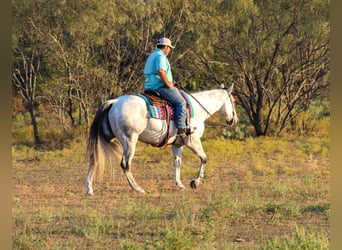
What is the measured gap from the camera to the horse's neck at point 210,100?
382 inches

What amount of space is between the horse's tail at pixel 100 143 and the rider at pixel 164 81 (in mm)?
820

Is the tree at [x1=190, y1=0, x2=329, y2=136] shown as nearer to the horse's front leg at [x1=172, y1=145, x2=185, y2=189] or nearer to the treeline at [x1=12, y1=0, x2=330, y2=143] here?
the treeline at [x1=12, y1=0, x2=330, y2=143]

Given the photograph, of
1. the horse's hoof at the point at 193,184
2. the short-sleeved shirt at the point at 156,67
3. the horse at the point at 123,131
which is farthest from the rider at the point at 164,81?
the horse's hoof at the point at 193,184

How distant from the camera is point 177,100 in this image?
870 cm

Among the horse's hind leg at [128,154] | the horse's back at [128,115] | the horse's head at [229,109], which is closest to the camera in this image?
the horse's back at [128,115]

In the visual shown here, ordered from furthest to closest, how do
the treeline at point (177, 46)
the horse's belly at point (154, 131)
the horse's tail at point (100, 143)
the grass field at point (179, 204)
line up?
the treeline at point (177, 46) → the horse's belly at point (154, 131) → the horse's tail at point (100, 143) → the grass field at point (179, 204)

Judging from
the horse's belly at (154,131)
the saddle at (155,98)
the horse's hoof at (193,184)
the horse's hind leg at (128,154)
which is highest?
the saddle at (155,98)

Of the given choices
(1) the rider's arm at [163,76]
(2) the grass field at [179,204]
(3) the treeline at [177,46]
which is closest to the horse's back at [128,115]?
(1) the rider's arm at [163,76]

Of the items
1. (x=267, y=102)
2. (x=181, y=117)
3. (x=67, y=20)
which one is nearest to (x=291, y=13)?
(x=267, y=102)

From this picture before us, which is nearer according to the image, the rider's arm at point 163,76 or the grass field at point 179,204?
the grass field at point 179,204

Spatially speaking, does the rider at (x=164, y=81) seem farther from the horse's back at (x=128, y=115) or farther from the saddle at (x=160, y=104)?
the horse's back at (x=128, y=115)

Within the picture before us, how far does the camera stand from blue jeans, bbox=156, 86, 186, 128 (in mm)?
8688

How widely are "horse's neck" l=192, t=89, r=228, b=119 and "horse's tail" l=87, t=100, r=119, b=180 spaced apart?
5.79 feet

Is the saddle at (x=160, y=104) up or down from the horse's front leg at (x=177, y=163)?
up
